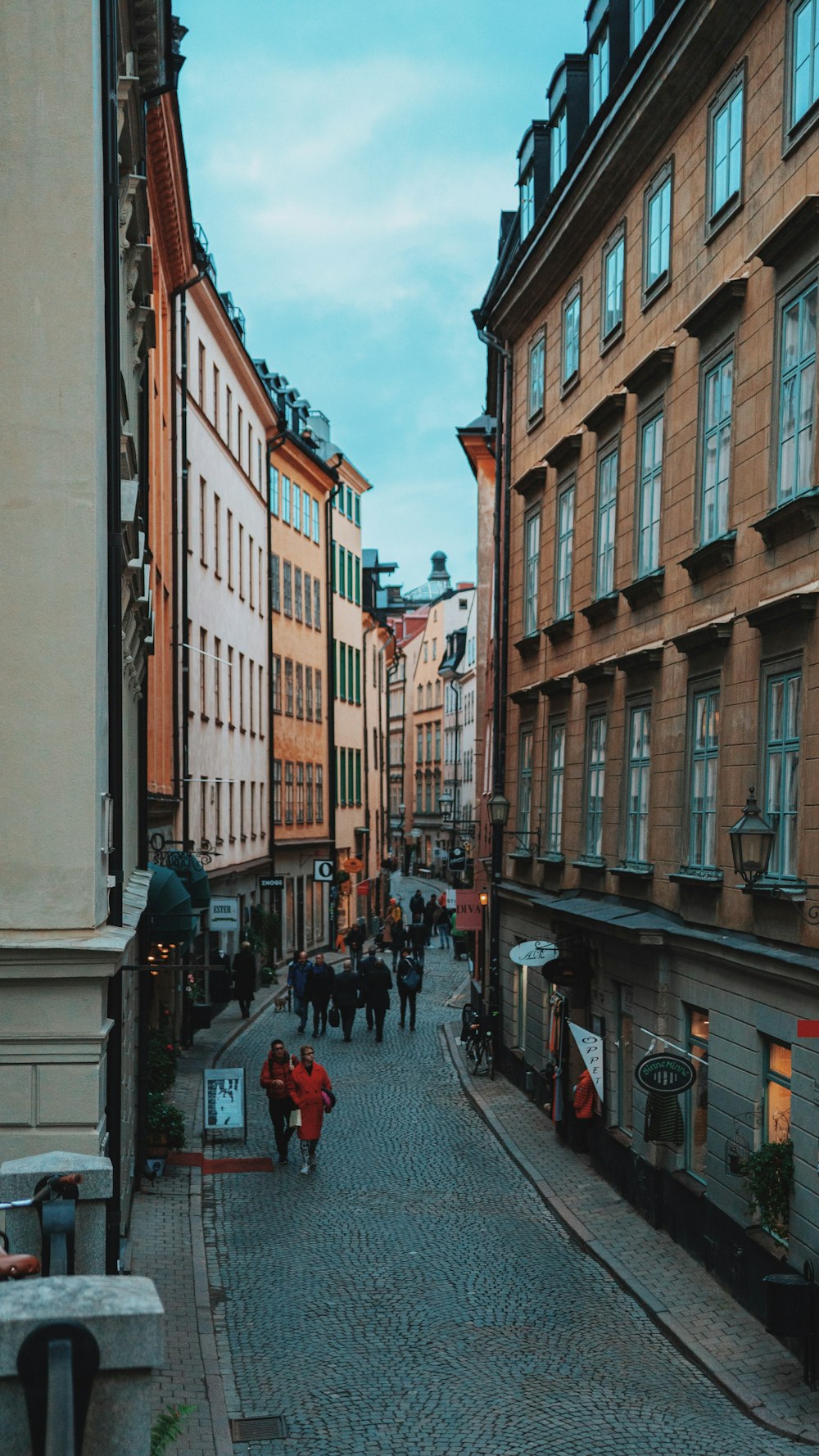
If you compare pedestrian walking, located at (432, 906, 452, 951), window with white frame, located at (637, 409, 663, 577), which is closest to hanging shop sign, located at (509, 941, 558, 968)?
window with white frame, located at (637, 409, 663, 577)

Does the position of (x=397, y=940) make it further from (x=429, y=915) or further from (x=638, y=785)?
(x=638, y=785)

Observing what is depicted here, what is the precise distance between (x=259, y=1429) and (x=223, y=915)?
1976 centimetres

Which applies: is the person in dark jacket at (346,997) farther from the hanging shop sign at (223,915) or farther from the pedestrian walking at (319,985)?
the hanging shop sign at (223,915)

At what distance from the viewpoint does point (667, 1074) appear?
15062 mm

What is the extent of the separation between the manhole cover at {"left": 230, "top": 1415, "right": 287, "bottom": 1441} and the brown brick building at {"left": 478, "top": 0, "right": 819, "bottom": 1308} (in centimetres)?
421

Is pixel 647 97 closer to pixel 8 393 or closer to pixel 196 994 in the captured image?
pixel 8 393

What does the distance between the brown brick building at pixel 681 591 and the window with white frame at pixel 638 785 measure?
1.9 inches

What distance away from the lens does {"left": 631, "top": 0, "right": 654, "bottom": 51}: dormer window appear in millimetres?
18859

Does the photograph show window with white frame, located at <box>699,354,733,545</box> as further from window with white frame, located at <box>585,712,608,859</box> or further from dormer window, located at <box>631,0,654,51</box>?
dormer window, located at <box>631,0,654,51</box>

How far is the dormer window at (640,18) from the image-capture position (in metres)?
18.9

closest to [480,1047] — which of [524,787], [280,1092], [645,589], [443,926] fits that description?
[524,787]

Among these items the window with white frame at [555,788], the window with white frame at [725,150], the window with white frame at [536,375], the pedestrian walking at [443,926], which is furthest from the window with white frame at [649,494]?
the pedestrian walking at [443,926]

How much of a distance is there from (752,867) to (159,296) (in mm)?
18318

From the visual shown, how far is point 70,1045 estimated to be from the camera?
1066 cm
